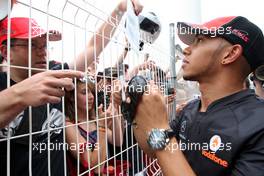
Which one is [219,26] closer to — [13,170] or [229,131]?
[229,131]

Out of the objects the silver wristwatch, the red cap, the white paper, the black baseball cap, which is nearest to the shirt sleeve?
the silver wristwatch

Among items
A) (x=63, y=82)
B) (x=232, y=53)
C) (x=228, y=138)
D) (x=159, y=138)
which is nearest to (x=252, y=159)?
(x=228, y=138)

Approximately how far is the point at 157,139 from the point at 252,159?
0.25 metres

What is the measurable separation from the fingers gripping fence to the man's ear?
0.33 m

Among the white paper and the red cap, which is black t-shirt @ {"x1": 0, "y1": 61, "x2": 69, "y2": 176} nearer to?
the red cap

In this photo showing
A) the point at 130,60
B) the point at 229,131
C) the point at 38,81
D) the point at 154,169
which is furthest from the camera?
the point at 154,169

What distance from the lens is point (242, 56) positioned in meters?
→ 0.86

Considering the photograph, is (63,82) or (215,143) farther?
(215,143)

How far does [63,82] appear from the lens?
53 centimetres

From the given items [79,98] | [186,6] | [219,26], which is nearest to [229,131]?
[219,26]

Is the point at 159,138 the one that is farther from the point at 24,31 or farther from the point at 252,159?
the point at 24,31

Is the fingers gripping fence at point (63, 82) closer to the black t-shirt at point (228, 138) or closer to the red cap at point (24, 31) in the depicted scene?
the red cap at point (24, 31)

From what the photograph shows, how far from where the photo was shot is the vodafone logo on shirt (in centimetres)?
74

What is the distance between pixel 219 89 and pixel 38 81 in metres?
0.62
